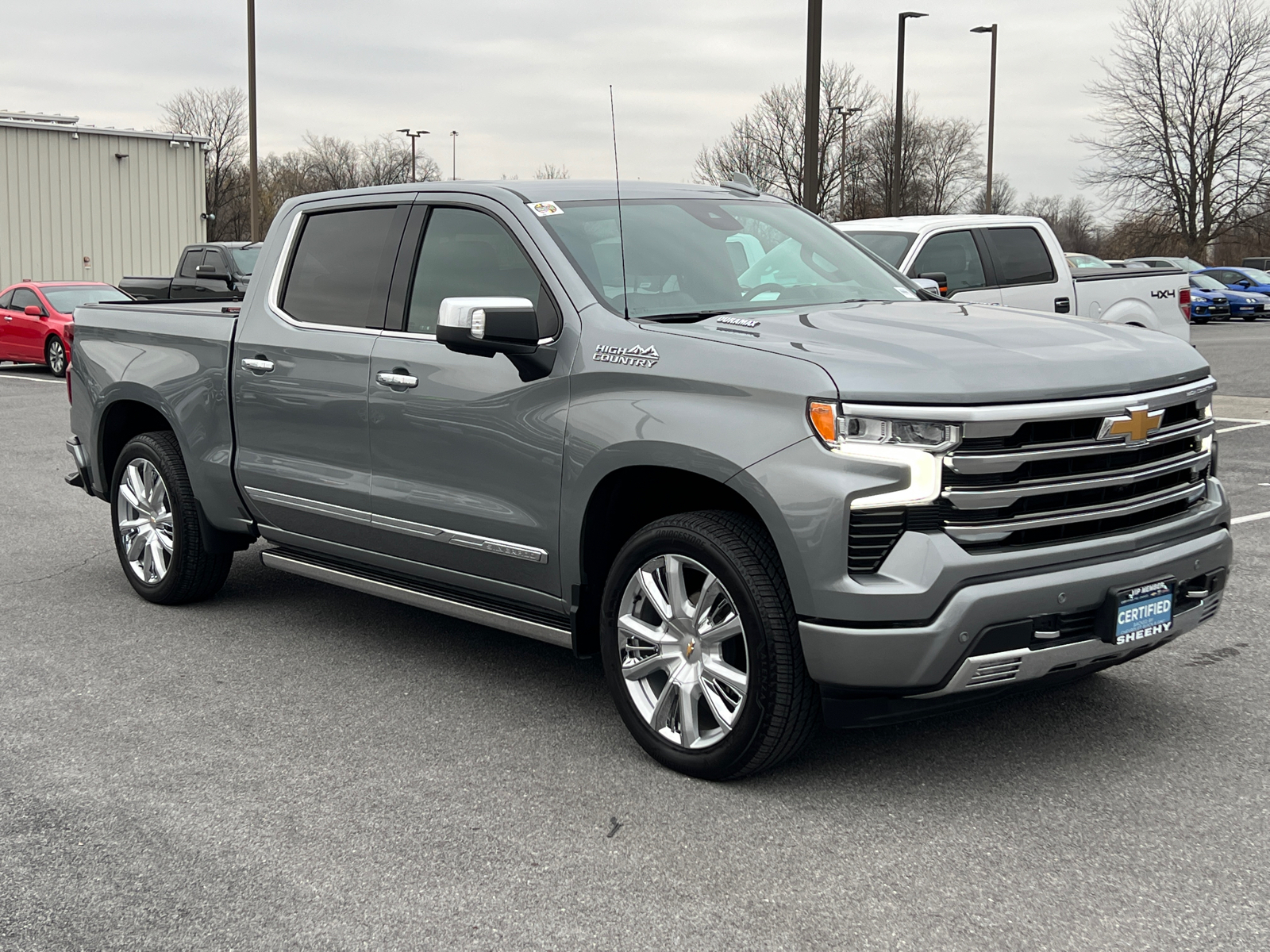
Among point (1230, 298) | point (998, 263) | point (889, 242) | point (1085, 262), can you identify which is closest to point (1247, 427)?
point (998, 263)

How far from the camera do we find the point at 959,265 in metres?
11.4

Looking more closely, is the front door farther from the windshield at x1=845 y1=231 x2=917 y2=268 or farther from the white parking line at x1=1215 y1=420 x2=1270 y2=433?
the white parking line at x1=1215 y1=420 x2=1270 y2=433

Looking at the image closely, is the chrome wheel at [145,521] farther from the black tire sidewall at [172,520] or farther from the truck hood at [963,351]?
the truck hood at [963,351]

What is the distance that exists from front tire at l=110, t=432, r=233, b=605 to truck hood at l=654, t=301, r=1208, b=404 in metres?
3.07

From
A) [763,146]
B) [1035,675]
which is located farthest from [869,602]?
[763,146]

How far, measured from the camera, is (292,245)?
6.00 meters

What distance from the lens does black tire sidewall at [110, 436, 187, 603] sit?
6.43 m

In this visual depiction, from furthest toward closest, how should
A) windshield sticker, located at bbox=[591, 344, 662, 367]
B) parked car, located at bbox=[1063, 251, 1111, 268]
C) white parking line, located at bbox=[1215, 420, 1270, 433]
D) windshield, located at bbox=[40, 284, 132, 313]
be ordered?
parked car, located at bbox=[1063, 251, 1111, 268]
windshield, located at bbox=[40, 284, 132, 313]
white parking line, located at bbox=[1215, 420, 1270, 433]
windshield sticker, located at bbox=[591, 344, 662, 367]

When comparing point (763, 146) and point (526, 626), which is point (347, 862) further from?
point (763, 146)

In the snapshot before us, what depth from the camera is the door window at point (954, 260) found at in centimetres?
1124

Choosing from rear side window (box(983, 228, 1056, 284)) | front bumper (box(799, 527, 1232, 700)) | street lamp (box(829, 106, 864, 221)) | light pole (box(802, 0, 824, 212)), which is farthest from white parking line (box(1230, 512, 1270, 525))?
street lamp (box(829, 106, 864, 221))

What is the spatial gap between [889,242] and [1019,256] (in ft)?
4.29

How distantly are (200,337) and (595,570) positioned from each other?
2.60 metres

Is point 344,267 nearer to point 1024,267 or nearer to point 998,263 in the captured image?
point 998,263
